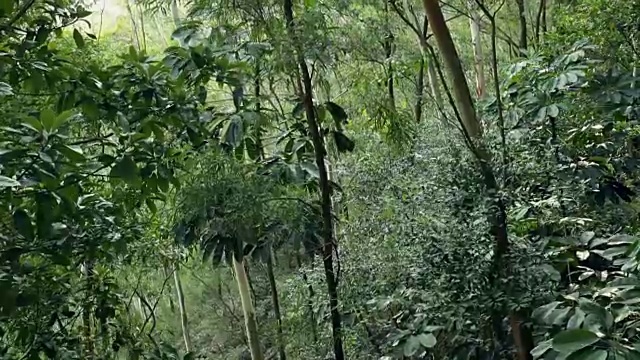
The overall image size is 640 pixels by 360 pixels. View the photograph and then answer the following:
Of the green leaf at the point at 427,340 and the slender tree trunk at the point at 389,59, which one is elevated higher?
the slender tree trunk at the point at 389,59

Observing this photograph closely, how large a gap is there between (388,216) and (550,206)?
1.57ft

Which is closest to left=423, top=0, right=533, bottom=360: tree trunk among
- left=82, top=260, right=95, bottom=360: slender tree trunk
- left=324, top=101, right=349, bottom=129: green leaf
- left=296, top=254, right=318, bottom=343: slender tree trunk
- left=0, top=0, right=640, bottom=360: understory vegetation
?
left=0, top=0, right=640, bottom=360: understory vegetation

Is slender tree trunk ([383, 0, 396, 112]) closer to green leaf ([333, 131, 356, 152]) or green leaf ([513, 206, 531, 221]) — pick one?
green leaf ([333, 131, 356, 152])

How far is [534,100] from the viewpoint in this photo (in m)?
1.91

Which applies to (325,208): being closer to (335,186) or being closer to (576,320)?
(335,186)

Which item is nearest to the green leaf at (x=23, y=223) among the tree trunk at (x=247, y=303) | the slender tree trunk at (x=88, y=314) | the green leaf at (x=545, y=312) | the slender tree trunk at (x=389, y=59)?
the slender tree trunk at (x=88, y=314)

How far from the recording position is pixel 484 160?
1.71 m

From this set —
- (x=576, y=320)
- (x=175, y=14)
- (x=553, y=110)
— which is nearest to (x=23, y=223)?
(x=576, y=320)

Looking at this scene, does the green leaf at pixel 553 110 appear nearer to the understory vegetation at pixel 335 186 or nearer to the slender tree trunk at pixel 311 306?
the understory vegetation at pixel 335 186

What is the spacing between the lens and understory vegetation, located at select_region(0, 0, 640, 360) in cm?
150

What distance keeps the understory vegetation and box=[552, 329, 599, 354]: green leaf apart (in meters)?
0.16

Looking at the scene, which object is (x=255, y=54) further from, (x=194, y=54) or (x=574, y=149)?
(x=574, y=149)

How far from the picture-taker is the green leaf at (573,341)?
0.94m

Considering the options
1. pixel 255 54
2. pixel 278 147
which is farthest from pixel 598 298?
pixel 278 147
